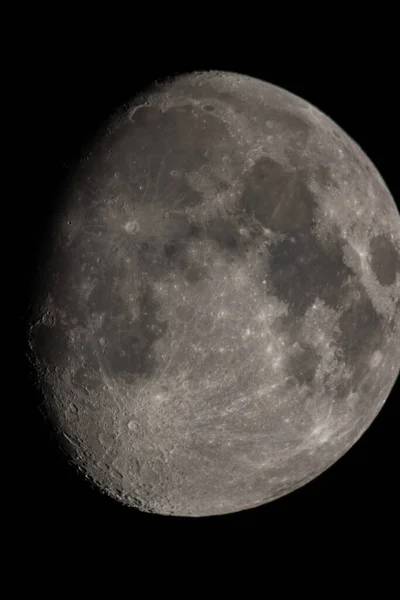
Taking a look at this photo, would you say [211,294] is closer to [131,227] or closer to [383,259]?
[131,227]

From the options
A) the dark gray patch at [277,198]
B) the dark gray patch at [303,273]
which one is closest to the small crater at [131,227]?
the dark gray patch at [277,198]

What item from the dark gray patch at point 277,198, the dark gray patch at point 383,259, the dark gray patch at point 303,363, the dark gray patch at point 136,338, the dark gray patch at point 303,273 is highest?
the dark gray patch at point 277,198

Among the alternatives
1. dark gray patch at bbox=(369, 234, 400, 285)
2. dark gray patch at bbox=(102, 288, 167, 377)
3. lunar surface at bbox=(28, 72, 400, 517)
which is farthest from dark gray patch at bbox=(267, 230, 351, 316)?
dark gray patch at bbox=(102, 288, 167, 377)

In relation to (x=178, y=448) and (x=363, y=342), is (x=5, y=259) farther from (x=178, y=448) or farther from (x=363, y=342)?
(x=363, y=342)

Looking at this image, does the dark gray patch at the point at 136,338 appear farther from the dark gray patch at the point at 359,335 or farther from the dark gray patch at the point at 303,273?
the dark gray patch at the point at 359,335

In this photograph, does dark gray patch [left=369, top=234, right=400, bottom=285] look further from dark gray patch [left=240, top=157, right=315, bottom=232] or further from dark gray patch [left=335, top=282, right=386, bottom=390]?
dark gray patch [left=240, top=157, right=315, bottom=232]

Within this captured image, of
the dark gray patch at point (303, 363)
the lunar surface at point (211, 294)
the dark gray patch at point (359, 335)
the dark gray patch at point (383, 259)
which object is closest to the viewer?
the lunar surface at point (211, 294)
